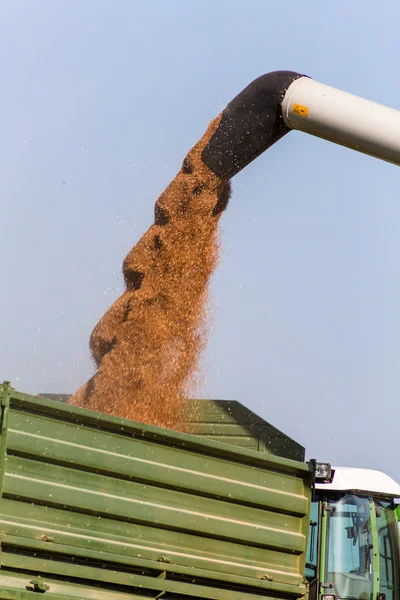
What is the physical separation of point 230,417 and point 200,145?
214 cm

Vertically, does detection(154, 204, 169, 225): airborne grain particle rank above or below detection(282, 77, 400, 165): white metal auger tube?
below

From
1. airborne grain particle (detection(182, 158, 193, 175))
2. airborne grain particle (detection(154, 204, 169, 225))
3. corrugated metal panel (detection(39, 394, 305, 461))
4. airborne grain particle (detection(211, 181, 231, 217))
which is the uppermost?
airborne grain particle (detection(182, 158, 193, 175))

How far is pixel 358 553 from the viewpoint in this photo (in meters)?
6.04

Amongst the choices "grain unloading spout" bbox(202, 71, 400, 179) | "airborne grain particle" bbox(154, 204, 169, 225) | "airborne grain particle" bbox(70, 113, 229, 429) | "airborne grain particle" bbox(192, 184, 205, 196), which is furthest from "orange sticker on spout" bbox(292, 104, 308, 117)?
"airborne grain particle" bbox(154, 204, 169, 225)

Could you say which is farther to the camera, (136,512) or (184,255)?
(184,255)

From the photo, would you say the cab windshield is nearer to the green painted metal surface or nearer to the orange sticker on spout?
the green painted metal surface

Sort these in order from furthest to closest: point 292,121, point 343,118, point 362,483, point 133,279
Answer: point 133,279, point 292,121, point 343,118, point 362,483

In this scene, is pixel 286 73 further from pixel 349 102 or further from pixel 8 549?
pixel 8 549

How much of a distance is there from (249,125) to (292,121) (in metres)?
0.33

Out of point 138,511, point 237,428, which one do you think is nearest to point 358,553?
point 237,428

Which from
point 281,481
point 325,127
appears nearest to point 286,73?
point 325,127

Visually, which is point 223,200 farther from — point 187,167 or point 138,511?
point 138,511

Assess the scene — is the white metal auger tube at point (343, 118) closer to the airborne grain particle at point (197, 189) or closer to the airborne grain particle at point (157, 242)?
the airborne grain particle at point (197, 189)

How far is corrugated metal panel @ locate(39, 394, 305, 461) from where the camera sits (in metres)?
6.68
